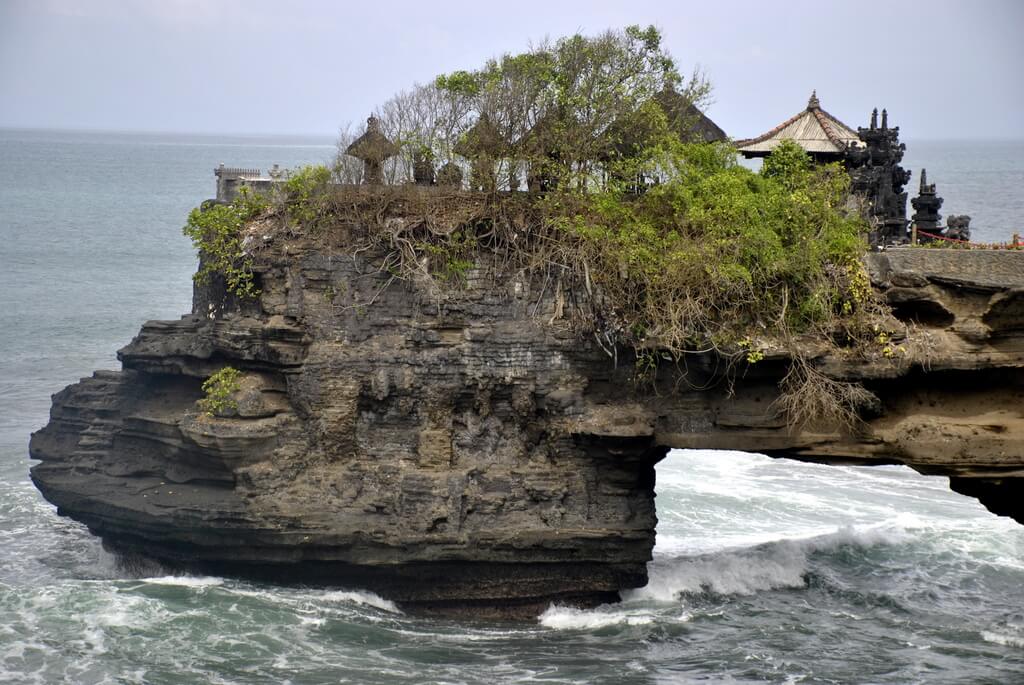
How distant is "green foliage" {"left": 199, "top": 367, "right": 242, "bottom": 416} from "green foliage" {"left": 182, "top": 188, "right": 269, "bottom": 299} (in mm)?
1230

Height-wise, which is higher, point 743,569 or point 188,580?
point 743,569

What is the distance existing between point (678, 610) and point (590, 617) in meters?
1.42

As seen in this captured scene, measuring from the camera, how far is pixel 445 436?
63.3ft

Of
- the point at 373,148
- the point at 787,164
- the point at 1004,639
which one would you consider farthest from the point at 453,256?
the point at 1004,639

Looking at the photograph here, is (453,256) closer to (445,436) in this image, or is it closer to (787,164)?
(445,436)

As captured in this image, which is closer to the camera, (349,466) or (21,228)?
(349,466)

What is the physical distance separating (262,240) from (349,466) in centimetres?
371

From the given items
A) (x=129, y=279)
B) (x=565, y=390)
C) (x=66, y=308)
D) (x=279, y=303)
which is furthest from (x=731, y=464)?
(x=129, y=279)

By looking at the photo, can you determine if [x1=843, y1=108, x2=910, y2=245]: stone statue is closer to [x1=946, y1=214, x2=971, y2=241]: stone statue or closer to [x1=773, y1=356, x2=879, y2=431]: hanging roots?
[x1=946, y1=214, x2=971, y2=241]: stone statue

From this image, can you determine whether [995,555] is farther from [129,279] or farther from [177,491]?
[129,279]

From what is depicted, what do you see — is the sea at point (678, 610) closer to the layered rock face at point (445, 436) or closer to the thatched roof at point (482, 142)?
the layered rock face at point (445, 436)

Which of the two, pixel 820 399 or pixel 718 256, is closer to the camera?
pixel 820 399

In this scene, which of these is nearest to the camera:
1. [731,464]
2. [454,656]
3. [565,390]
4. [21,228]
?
[454,656]

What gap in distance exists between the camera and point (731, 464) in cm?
2933
